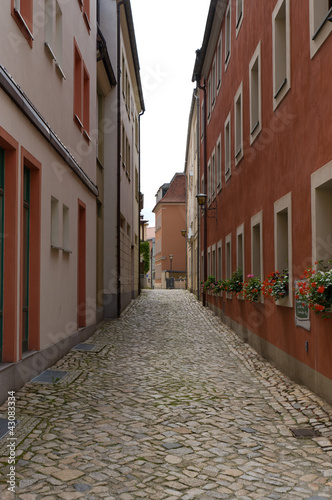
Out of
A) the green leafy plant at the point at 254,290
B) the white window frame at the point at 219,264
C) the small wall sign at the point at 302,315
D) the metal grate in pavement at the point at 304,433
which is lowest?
the metal grate in pavement at the point at 304,433

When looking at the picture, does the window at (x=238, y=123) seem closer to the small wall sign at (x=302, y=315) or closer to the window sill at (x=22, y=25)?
the small wall sign at (x=302, y=315)

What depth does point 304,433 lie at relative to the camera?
5852mm

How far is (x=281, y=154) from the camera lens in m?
9.41

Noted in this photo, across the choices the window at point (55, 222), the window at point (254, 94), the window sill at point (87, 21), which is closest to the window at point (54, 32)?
the window at point (55, 222)

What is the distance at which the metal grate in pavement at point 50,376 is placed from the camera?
8.03 metres

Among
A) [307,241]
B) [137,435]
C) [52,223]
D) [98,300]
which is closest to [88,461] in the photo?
[137,435]

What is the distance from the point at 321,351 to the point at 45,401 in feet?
10.4

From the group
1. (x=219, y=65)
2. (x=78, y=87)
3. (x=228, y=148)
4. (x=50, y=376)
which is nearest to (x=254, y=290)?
(x=50, y=376)

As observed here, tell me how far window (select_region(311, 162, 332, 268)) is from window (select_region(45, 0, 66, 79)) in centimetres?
452

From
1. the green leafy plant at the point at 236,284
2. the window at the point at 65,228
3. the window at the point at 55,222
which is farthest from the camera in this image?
the green leafy plant at the point at 236,284

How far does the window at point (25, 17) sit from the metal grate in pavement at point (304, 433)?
5.43 metres

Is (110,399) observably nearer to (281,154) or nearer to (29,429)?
(29,429)

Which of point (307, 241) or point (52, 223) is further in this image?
point (52, 223)

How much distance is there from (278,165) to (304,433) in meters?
4.90
